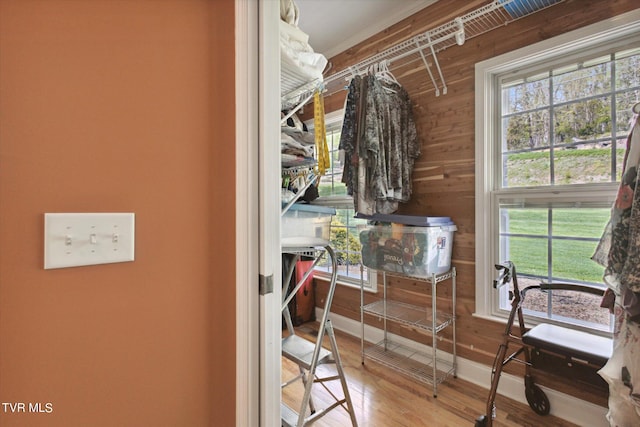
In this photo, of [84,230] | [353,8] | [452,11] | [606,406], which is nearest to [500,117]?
[452,11]

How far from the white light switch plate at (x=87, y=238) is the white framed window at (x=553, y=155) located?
79.0 inches

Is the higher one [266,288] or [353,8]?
[353,8]

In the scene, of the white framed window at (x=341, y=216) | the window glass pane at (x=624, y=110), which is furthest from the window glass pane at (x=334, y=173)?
the window glass pane at (x=624, y=110)

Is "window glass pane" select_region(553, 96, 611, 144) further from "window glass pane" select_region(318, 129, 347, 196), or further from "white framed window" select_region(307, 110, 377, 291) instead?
"window glass pane" select_region(318, 129, 347, 196)

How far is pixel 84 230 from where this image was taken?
2.15 feet

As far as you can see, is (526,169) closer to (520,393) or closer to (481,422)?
(520,393)

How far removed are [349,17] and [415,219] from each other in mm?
1793

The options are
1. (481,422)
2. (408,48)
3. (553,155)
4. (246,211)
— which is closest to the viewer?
(246,211)

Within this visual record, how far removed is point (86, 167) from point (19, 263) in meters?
0.23

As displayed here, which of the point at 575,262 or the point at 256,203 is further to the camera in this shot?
the point at 575,262

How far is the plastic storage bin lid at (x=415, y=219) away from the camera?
1.93 metres

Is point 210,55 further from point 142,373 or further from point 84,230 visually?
point 142,373

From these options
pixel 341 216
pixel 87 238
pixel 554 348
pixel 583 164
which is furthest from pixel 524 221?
pixel 87 238

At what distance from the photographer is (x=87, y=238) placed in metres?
0.66
